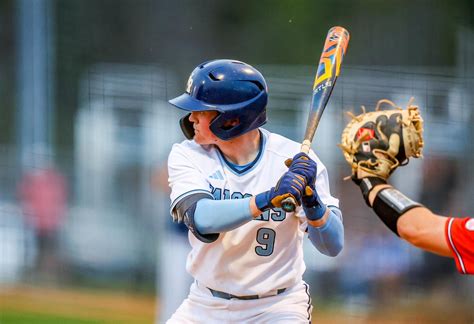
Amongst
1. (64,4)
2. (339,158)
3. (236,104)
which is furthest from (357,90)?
(236,104)

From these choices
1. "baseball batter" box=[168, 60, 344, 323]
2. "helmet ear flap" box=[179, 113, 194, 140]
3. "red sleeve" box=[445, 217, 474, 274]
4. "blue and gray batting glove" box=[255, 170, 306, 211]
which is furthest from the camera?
"helmet ear flap" box=[179, 113, 194, 140]

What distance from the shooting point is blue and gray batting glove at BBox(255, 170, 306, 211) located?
3238 mm

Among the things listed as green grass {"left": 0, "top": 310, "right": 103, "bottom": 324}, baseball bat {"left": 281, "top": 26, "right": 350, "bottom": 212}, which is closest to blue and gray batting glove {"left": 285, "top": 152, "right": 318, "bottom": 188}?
baseball bat {"left": 281, "top": 26, "right": 350, "bottom": 212}

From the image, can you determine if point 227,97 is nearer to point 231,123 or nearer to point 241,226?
point 231,123

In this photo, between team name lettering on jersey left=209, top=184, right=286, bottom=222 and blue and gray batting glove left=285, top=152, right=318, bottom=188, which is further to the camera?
team name lettering on jersey left=209, top=184, right=286, bottom=222

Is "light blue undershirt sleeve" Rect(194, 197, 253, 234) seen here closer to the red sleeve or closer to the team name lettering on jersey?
the team name lettering on jersey

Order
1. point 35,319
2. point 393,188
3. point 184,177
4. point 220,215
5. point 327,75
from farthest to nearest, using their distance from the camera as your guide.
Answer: point 35,319
point 327,75
point 184,177
point 220,215
point 393,188

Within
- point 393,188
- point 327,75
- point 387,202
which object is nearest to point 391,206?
point 387,202

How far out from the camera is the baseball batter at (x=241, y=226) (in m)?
3.67

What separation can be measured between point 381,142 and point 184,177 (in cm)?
80

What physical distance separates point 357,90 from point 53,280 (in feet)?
9.38

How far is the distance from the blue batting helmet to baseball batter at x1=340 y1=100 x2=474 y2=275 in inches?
18.5

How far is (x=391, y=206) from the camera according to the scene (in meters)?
3.18

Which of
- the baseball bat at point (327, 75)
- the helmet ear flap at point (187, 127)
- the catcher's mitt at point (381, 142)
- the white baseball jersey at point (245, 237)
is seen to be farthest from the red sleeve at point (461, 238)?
the helmet ear flap at point (187, 127)
